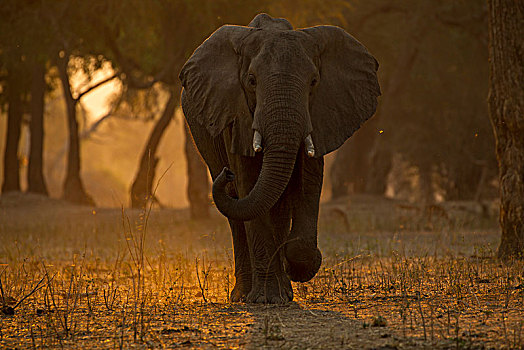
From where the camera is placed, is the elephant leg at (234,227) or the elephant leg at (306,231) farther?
the elephant leg at (234,227)

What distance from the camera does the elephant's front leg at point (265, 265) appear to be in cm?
654

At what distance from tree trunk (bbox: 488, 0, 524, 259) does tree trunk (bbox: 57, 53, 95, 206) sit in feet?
44.1

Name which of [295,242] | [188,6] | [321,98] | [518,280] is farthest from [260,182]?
[188,6]

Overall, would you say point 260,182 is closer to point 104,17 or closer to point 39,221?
point 39,221

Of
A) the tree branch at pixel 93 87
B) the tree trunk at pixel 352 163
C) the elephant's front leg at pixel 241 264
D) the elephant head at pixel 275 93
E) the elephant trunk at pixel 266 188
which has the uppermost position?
the tree branch at pixel 93 87

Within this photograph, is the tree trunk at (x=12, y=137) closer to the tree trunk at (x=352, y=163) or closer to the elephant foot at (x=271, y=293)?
the tree trunk at (x=352, y=163)

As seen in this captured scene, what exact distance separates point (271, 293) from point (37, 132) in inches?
728

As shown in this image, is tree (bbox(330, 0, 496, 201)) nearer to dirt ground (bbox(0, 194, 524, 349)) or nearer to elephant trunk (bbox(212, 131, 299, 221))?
dirt ground (bbox(0, 194, 524, 349))

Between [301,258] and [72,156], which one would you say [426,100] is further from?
[301,258]

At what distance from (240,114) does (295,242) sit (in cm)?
116

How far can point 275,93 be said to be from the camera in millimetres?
6047

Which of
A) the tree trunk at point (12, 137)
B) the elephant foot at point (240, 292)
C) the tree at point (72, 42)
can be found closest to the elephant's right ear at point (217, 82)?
the elephant foot at point (240, 292)

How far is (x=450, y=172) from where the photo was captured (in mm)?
27469

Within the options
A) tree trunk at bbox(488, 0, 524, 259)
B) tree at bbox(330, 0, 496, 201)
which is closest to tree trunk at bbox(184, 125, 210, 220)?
tree at bbox(330, 0, 496, 201)
